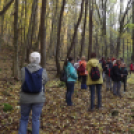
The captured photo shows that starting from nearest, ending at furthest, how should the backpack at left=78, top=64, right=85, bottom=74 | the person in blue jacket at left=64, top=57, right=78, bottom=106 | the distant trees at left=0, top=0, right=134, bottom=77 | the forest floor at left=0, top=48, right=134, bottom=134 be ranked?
1. the forest floor at left=0, top=48, right=134, bottom=134
2. the person in blue jacket at left=64, top=57, right=78, bottom=106
3. the backpack at left=78, top=64, right=85, bottom=74
4. the distant trees at left=0, top=0, right=134, bottom=77

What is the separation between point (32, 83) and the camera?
138 inches

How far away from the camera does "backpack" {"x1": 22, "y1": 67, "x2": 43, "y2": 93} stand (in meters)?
3.48

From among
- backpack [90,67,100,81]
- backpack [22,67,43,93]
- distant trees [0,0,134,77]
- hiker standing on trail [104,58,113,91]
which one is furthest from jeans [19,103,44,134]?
hiker standing on trail [104,58,113,91]

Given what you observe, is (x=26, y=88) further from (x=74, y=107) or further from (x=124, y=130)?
(x=74, y=107)

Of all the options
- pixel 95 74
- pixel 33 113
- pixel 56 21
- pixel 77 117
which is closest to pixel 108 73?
pixel 95 74

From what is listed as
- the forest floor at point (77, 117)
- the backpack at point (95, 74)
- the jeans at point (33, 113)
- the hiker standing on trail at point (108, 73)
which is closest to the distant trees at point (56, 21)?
the forest floor at point (77, 117)

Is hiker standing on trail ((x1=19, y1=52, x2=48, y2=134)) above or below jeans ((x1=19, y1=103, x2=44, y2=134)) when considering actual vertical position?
above

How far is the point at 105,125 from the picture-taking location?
5148 millimetres

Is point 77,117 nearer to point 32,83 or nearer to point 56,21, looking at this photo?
point 32,83

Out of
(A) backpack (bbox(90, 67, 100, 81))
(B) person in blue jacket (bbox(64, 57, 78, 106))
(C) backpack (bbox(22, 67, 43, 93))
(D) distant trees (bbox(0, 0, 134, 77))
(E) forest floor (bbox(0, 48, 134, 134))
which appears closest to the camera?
(C) backpack (bbox(22, 67, 43, 93))

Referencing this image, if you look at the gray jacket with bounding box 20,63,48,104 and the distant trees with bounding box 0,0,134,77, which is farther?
the distant trees with bounding box 0,0,134,77

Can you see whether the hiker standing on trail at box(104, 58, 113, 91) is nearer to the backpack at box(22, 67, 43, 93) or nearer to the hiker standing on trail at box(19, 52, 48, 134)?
the hiker standing on trail at box(19, 52, 48, 134)

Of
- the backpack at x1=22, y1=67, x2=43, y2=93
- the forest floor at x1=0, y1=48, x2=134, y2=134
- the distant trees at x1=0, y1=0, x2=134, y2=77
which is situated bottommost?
the forest floor at x1=0, y1=48, x2=134, y2=134

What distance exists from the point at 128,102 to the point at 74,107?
2.85 m
